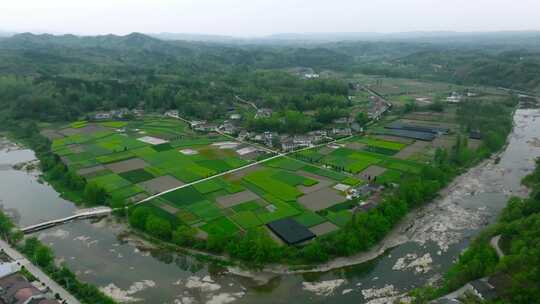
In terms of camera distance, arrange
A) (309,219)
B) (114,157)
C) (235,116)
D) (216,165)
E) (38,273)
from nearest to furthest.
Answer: (38,273), (309,219), (216,165), (114,157), (235,116)

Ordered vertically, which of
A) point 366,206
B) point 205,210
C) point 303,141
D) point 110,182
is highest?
point 303,141

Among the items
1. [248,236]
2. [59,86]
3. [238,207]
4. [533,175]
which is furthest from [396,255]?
[59,86]

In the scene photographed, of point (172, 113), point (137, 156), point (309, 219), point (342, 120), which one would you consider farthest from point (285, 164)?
point (172, 113)

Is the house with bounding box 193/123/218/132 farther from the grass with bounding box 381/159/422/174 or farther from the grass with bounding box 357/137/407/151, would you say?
the grass with bounding box 381/159/422/174

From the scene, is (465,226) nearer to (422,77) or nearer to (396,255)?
(396,255)

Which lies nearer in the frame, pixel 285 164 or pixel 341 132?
pixel 285 164

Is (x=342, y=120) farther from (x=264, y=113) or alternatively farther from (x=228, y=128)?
(x=228, y=128)

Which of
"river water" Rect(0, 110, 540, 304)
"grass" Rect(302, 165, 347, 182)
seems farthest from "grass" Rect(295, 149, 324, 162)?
"river water" Rect(0, 110, 540, 304)
